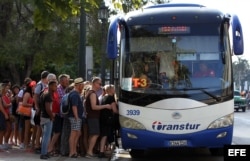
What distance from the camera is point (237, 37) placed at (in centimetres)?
1084

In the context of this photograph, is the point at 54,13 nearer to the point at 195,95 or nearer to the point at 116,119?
the point at 195,95

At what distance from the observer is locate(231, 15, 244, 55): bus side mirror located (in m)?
10.8

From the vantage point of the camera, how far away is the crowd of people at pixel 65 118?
1118 centimetres

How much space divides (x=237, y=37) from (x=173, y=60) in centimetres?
147

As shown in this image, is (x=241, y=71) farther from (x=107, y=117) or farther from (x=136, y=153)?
(x=107, y=117)

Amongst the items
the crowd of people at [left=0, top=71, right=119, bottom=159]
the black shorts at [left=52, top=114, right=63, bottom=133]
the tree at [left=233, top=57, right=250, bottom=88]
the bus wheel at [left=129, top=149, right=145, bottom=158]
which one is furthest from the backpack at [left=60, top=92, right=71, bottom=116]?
the tree at [left=233, top=57, right=250, bottom=88]

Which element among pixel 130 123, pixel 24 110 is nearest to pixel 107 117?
pixel 130 123

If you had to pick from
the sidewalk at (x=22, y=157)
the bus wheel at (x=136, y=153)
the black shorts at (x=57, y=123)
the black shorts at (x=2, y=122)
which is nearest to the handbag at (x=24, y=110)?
the black shorts at (x=2, y=122)

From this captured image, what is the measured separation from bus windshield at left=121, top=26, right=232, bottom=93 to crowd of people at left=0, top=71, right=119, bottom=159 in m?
1.12

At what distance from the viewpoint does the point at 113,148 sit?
14.0 metres

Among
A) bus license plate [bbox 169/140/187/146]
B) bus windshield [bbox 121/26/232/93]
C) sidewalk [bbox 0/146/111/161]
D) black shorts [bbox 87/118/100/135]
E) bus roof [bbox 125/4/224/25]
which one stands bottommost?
sidewalk [bbox 0/146/111/161]

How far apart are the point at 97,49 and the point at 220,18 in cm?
1761

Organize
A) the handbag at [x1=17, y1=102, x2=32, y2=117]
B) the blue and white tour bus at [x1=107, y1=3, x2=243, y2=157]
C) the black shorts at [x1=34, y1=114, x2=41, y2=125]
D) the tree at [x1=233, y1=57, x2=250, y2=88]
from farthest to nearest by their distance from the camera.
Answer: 1. the tree at [x1=233, y1=57, x2=250, y2=88]
2. the handbag at [x1=17, y1=102, x2=32, y2=117]
3. the black shorts at [x1=34, y1=114, x2=41, y2=125]
4. the blue and white tour bus at [x1=107, y1=3, x2=243, y2=157]

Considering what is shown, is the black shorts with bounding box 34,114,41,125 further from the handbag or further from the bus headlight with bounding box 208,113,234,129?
the bus headlight with bounding box 208,113,234,129
